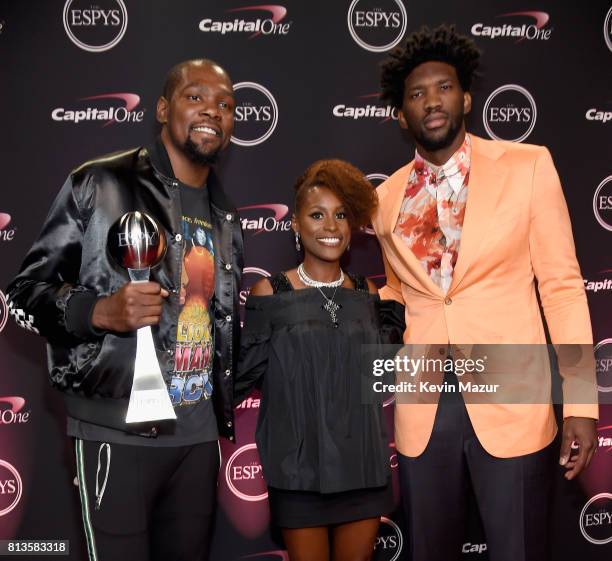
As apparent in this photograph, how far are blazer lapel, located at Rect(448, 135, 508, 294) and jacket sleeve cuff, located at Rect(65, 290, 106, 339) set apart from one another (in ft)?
4.05

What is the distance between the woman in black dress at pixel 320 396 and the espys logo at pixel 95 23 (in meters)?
1.50

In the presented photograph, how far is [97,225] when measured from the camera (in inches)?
80.8

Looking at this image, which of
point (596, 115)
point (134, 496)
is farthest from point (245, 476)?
point (596, 115)

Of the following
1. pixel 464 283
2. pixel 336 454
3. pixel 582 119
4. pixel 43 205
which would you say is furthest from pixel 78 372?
pixel 582 119

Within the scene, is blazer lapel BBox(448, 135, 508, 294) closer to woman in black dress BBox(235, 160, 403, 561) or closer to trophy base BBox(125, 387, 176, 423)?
woman in black dress BBox(235, 160, 403, 561)

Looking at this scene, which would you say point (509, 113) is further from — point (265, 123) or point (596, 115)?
point (265, 123)

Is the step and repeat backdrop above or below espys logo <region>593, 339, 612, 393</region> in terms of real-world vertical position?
above

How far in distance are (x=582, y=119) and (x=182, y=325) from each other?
2.65 m

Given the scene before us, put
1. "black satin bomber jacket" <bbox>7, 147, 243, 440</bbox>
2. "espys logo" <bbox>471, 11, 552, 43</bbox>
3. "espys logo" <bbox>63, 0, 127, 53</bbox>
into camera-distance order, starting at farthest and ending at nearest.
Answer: "espys logo" <bbox>471, 11, 552, 43</bbox> → "espys logo" <bbox>63, 0, 127, 53</bbox> → "black satin bomber jacket" <bbox>7, 147, 243, 440</bbox>

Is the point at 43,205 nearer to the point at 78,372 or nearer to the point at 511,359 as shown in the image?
the point at 78,372

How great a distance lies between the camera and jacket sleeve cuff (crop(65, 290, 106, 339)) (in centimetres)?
191

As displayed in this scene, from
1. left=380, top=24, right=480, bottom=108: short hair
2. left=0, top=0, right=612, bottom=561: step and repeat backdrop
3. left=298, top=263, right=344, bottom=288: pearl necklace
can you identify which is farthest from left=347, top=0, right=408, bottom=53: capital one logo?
left=298, top=263, right=344, bottom=288: pearl necklace

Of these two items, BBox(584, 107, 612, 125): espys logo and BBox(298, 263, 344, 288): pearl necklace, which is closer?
BBox(298, 263, 344, 288): pearl necklace

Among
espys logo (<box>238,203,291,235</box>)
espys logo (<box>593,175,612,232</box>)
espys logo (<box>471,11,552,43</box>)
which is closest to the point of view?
espys logo (<box>238,203,291,235</box>)
